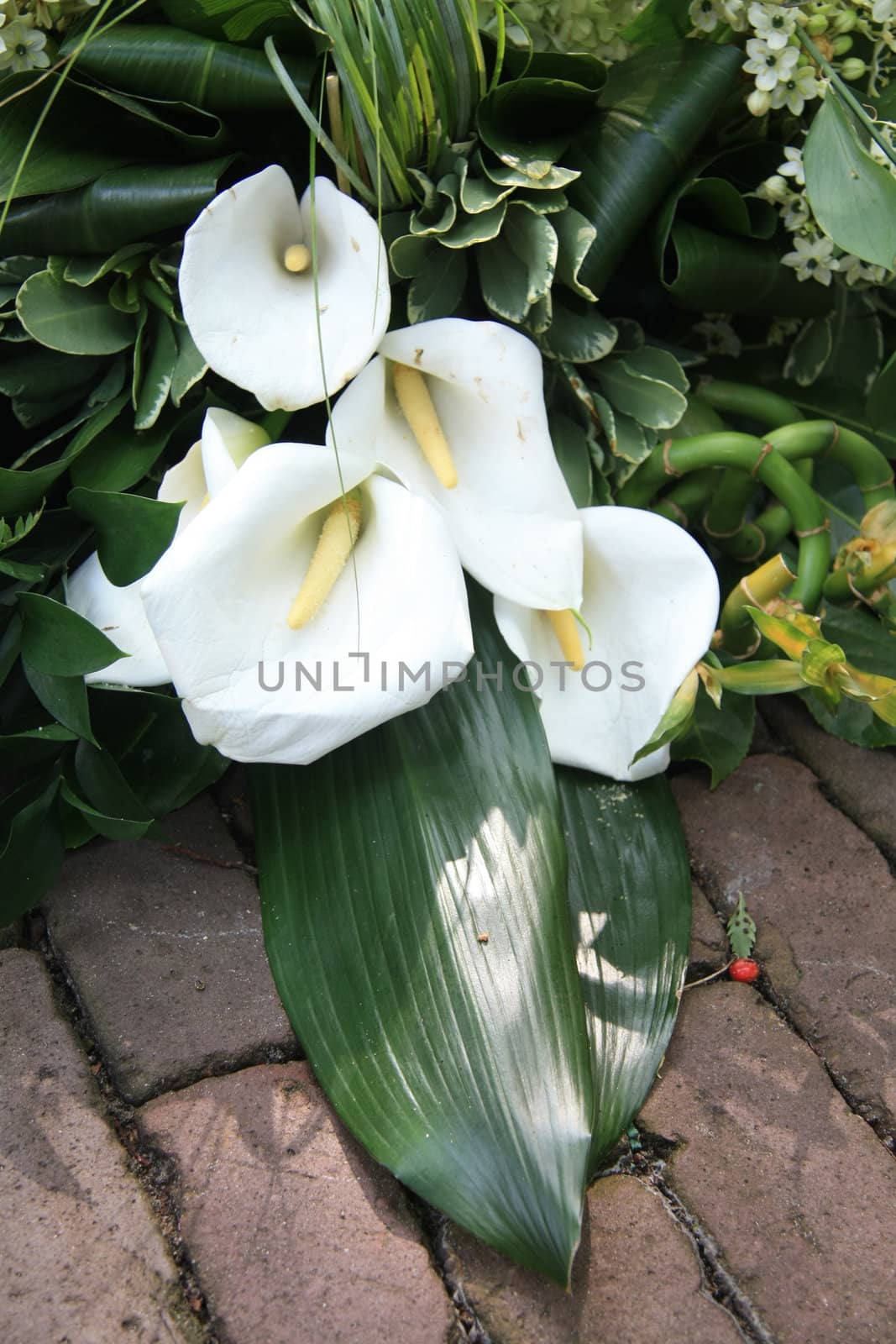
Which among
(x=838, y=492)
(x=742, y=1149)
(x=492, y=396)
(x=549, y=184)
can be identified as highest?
(x=549, y=184)

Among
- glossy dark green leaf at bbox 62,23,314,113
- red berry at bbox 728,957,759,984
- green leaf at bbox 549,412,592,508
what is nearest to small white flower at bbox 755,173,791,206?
green leaf at bbox 549,412,592,508

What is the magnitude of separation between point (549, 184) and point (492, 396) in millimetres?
143

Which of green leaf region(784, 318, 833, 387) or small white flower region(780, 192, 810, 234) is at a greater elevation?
small white flower region(780, 192, 810, 234)

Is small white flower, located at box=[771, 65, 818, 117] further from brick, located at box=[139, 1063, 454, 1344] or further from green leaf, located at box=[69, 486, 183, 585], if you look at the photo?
brick, located at box=[139, 1063, 454, 1344]

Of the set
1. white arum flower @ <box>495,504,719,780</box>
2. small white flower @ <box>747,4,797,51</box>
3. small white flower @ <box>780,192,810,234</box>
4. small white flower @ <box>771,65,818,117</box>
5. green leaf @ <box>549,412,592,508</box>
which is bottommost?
white arum flower @ <box>495,504,719,780</box>

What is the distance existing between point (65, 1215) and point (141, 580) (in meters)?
0.34

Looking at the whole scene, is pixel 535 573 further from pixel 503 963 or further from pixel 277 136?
pixel 277 136

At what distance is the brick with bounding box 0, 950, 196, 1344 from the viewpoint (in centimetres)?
50

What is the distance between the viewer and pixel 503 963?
0.60 metres

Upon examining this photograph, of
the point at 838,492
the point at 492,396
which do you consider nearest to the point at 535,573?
the point at 492,396

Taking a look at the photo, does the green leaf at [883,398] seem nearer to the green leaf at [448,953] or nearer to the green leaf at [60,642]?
the green leaf at [448,953]

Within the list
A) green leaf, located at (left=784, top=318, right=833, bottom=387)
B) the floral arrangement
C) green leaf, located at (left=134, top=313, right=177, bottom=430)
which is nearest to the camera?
the floral arrangement

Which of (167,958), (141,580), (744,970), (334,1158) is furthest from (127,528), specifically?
(744,970)

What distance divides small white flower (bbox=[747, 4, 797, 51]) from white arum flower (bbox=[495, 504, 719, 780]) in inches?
13.2
